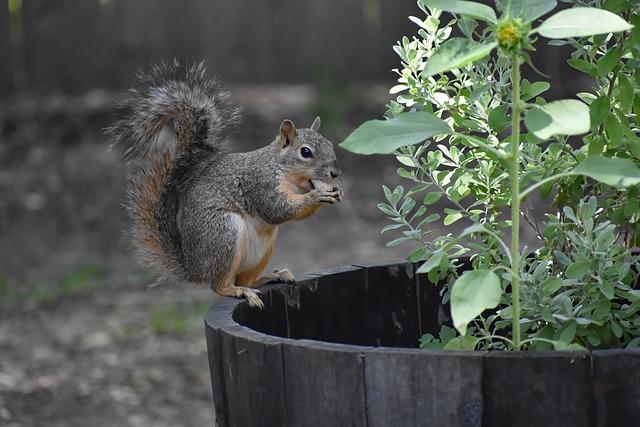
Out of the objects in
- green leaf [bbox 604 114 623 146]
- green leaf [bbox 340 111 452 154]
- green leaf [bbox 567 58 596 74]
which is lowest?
green leaf [bbox 604 114 623 146]

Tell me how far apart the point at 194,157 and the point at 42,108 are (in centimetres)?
440

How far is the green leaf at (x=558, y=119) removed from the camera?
1166 millimetres

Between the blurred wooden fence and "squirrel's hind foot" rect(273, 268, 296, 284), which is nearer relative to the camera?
"squirrel's hind foot" rect(273, 268, 296, 284)

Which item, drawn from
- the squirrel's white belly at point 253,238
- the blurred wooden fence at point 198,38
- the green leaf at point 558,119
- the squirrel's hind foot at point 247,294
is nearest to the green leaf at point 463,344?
the green leaf at point 558,119

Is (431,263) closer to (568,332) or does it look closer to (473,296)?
(473,296)

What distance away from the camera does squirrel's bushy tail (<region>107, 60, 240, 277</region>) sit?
2396 millimetres

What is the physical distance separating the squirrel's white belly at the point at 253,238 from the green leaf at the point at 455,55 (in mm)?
1105

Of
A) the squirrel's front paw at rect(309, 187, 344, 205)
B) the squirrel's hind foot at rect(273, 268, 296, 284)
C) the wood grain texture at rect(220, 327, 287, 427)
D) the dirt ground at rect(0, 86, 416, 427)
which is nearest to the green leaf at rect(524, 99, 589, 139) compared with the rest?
the wood grain texture at rect(220, 327, 287, 427)

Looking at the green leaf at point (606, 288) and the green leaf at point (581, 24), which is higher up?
the green leaf at point (581, 24)

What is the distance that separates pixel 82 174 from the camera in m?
6.11

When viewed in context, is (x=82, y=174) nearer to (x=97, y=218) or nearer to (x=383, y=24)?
(x=97, y=218)

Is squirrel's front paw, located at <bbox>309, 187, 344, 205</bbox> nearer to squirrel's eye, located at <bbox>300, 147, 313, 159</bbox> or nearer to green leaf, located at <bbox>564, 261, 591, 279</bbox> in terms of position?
squirrel's eye, located at <bbox>300, 147, 313, 159</bbox>

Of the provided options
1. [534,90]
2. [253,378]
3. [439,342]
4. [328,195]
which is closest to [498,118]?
[534,90]

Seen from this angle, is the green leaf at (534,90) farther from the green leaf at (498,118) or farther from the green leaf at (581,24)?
the green leaf at (581,24)
